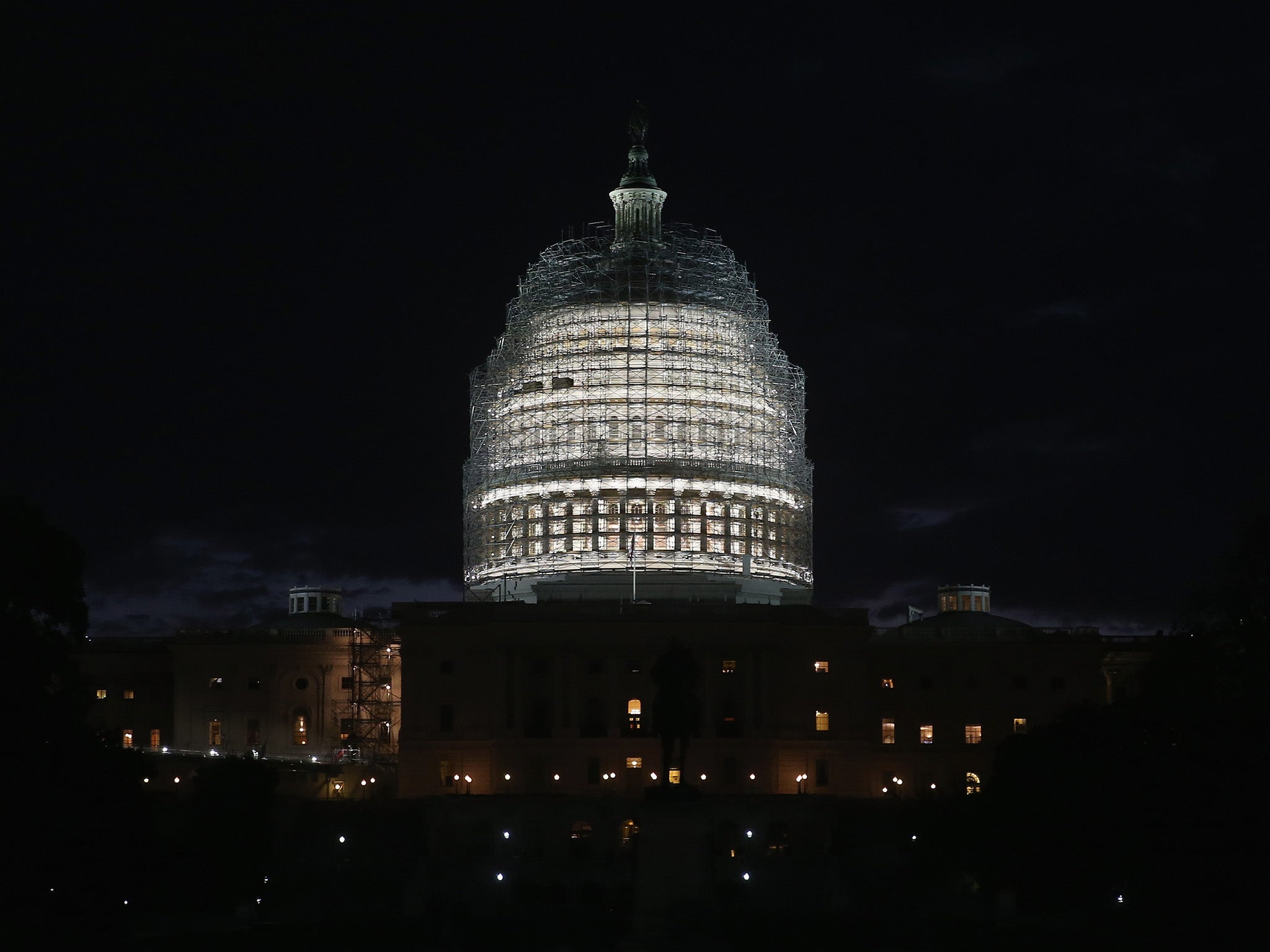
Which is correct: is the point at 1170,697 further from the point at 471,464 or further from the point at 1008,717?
the point at 471,464

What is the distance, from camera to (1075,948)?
263ft

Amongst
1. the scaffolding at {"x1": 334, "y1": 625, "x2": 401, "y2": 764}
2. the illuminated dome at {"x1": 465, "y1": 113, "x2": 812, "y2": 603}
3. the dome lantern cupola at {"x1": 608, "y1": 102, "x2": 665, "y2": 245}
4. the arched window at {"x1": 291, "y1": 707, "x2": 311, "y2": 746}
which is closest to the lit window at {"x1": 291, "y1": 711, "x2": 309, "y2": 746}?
the arched window at {"x1": 291, "y1": 707, "x2": 311, "y2": 746}

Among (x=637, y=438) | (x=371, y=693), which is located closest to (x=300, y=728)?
(x=371, y=693)

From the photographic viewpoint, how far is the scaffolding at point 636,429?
146 meters

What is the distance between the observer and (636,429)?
5782 inches

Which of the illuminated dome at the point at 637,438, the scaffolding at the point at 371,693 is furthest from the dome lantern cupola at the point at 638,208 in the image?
the scaffolding at the point at 371,693

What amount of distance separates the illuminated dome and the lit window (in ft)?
42.8

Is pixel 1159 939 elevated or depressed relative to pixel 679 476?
depressed

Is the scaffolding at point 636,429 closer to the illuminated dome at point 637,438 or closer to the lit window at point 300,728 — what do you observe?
the illuminated dome at point 637,438

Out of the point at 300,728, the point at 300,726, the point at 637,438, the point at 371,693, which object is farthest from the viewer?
the point at 637,438

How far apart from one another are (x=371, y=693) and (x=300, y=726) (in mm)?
4949

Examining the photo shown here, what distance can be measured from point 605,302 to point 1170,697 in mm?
63381

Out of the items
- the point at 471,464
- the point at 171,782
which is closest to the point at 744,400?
the point at 471,464

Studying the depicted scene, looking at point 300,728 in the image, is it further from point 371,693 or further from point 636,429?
point 636,429
